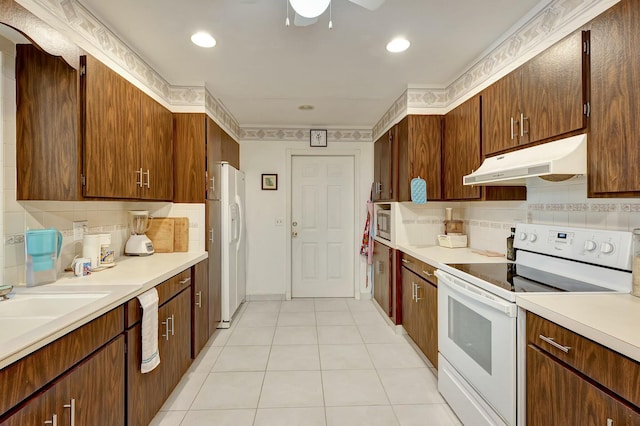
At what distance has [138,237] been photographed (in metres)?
2.51

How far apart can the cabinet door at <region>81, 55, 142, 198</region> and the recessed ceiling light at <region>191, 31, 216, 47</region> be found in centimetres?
52

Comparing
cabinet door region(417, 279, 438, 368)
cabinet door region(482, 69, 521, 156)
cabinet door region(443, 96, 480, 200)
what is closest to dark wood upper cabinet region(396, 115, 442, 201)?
cabinet door region(443, 96, 480, 200)

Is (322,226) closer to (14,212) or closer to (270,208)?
(270,208)

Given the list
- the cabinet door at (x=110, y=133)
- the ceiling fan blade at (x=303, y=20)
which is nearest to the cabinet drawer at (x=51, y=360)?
the cabinet door at (x=110, y=133)

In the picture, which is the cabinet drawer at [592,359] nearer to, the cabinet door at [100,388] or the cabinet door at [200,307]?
the cabinet door at [100,388]

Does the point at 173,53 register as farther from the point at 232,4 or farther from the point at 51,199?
the point at 51,199

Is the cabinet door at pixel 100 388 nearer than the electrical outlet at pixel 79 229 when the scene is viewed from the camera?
Yes

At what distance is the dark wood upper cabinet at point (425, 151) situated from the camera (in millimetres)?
2883

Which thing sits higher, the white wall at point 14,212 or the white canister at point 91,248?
the white wall at point 14,212

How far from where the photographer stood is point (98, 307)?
1283 mm

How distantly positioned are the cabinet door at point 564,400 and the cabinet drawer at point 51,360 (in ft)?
5.82

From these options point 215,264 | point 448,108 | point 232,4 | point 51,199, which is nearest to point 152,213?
point 215,264

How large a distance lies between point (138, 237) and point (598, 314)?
2.83 meters

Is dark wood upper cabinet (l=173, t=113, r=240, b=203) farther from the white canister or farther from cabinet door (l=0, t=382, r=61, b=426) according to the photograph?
cabinet door (l=0, t=382, r=61, b=426)
